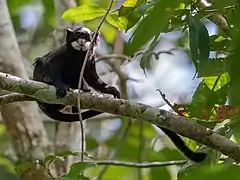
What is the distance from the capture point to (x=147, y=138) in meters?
3.02

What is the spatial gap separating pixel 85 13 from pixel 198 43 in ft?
2.26

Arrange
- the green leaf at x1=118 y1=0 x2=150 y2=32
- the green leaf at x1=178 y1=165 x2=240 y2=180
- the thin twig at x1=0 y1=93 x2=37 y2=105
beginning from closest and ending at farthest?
the green leaf at x1=178 y1=165 x2=240 y2=180
the green leaf at x1=118 y1=0 x2=150 y2=32
the thin twig at x1=0 y1=93 x2=37 y2=105

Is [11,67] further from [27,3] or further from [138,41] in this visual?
[138,41]

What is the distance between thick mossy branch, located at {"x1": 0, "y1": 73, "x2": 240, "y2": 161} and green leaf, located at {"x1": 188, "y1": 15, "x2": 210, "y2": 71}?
278mm

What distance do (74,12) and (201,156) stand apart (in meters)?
0.57

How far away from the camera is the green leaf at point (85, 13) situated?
1.50 m

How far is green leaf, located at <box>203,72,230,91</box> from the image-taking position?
1235 millimetres

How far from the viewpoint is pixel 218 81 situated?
1.26m

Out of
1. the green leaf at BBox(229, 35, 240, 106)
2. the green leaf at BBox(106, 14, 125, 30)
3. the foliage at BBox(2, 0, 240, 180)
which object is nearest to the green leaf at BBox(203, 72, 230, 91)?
the foliage at BBox(2, 0, 240, 180)

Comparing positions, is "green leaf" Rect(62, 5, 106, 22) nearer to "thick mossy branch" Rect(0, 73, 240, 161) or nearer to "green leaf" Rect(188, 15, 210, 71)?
"thick mossy branch" Rect(0, 73, 240, 161)

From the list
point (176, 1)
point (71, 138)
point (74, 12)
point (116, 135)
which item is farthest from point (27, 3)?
Answer: point (176, 1)

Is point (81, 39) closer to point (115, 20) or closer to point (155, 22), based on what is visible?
point (115, 20)

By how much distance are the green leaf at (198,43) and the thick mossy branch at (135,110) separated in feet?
0.91

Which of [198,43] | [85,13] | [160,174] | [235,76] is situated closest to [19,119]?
[160,174]
